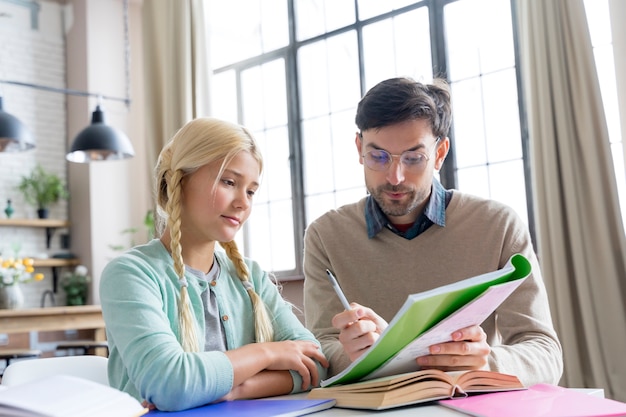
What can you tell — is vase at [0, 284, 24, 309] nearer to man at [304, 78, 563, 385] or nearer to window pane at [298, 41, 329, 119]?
window pane at [298, 41, 329, 119]

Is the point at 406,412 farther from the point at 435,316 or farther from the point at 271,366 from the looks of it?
the point at 271,366

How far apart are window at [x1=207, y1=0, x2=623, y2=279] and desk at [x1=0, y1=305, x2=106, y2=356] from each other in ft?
4.07

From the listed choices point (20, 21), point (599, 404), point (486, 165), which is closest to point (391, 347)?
point (599, 404)

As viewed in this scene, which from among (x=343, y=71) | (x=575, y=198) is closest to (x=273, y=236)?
(x=343, y=71)

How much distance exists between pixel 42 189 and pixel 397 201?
494 centimetres

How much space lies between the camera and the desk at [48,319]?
174 inches

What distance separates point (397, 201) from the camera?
5.79ft

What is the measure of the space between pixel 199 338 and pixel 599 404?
0.72m

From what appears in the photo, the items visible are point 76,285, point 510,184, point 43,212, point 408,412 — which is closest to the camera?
point 408,412

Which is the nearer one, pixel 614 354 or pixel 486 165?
pixel 614 354

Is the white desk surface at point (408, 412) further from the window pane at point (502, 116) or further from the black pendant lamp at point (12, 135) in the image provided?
the black pendant lamp at point (12, 135)

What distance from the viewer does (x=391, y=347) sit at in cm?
108

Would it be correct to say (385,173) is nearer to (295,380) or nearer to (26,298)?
(295,380)

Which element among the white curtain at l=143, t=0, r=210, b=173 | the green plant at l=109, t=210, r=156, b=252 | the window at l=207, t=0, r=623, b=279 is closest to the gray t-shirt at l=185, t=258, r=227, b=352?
the window at l=207, t=0, r=623, b=279
